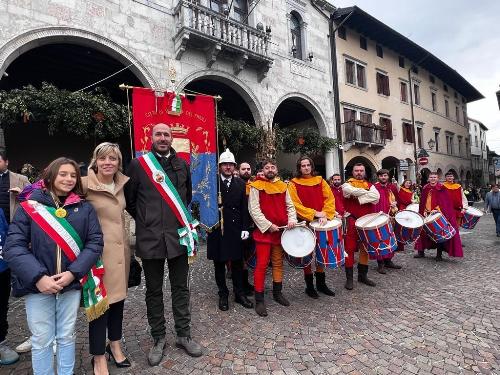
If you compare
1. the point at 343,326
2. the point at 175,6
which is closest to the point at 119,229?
the point at 343,326

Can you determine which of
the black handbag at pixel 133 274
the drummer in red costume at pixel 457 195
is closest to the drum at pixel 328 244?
the black handbag at pixel 133 274

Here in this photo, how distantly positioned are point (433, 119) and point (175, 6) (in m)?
22.0

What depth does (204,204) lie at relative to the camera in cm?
452

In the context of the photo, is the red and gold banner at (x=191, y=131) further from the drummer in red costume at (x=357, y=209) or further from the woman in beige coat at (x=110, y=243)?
the drummer in red costume at (x=357, y=209)

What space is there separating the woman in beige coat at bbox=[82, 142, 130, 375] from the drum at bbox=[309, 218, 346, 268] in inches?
94.7

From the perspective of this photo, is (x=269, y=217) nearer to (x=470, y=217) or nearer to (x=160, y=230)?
(x=160, y=230)

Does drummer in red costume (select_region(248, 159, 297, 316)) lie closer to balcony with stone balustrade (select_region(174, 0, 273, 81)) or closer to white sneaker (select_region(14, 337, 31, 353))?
white sneaker (select_region(14, 337, 31, 353))

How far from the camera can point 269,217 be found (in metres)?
4.21

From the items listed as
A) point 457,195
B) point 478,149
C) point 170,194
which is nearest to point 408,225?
point 457,195

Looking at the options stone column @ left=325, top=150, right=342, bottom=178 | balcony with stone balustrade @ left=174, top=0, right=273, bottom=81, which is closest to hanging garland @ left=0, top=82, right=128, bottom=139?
balcony with stone balustrade @ left=174, top=0, right=273, bottom=81

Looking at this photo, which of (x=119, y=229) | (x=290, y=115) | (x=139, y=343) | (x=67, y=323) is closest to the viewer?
(x=67, y=323)

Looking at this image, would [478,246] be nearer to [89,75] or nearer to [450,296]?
[450,296]

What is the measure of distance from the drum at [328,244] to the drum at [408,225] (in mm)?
2256

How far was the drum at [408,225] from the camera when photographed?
19.0 feet
